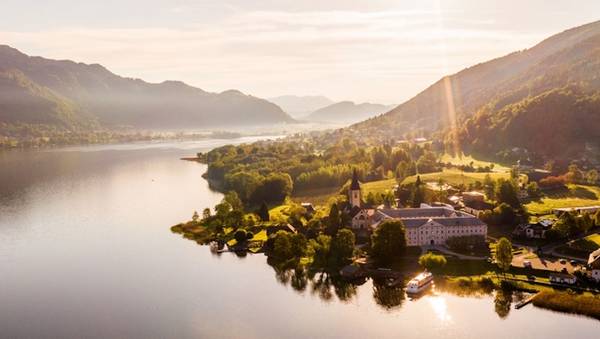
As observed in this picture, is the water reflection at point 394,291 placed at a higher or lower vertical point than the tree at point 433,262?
lower

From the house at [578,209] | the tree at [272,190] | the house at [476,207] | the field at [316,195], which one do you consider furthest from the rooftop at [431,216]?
the tree at [272,190]

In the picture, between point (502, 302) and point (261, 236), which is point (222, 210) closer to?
point (261, 236)

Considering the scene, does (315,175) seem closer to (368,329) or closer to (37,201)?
(37,201)

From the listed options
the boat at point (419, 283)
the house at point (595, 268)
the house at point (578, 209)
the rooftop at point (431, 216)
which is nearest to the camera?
the house at point (595, 268)

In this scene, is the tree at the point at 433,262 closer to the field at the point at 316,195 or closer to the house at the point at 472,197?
the house at the point at 472,197

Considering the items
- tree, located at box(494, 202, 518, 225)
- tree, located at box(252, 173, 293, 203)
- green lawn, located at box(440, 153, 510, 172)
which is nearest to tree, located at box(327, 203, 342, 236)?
tree, located at box(494, 202, 518, 225)

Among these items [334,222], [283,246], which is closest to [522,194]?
[334,222]
